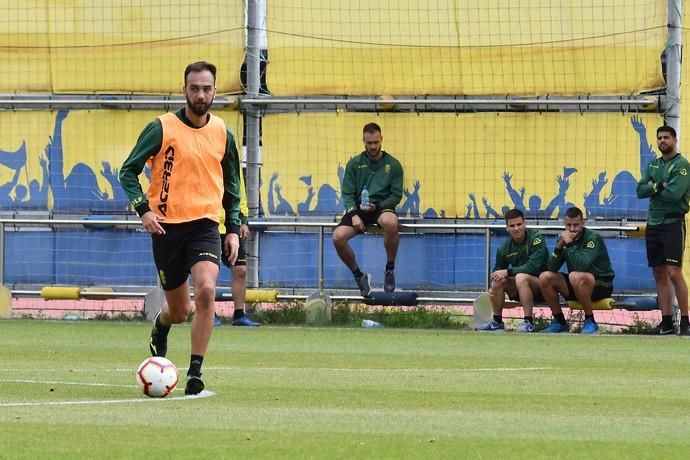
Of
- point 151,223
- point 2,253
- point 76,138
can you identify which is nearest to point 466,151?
point 76,138

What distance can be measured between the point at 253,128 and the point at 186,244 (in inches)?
392

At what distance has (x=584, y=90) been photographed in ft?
63.1

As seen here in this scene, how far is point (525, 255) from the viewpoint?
18.3m

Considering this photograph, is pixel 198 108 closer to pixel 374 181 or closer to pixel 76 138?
pixel 374 181

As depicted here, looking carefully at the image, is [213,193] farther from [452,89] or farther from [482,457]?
[452,89]

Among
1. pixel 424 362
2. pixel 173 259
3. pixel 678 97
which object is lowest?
pixel 424 362

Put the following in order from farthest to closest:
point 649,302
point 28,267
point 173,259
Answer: point 28,267, point 649,302, point 173,259

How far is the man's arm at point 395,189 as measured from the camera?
18.8 meters

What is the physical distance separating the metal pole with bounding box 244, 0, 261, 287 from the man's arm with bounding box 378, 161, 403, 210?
1985 millimetres

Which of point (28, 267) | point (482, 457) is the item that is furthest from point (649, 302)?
point (482, 457)

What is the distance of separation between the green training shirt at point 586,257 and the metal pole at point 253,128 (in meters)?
3.89

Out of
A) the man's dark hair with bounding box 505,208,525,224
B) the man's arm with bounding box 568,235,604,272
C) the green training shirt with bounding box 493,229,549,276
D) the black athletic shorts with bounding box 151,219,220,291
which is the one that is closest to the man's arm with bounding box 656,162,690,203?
the man's arm with bounding box 568,235,604,272

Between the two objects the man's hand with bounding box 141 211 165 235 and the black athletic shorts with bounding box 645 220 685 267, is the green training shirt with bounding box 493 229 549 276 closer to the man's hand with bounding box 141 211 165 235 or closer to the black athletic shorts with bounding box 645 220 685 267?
the black athletic shorts with bounding box 645 220 685 267

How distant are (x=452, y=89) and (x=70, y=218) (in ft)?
16.8
